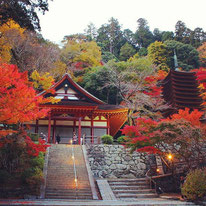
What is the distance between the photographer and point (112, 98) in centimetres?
3666

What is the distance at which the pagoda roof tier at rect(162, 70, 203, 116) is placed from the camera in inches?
1205

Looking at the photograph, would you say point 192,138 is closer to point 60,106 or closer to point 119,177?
point 119,177

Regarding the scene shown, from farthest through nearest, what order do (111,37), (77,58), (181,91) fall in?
(111,37)
(77,58)
(181,91)

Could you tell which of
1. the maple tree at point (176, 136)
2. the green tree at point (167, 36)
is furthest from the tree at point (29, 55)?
the green tree at point (167, 36)

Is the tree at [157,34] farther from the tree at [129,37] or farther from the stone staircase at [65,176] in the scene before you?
the stone staircase at [65,176]

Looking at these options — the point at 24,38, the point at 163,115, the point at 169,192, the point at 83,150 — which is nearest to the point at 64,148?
the point at 83,150

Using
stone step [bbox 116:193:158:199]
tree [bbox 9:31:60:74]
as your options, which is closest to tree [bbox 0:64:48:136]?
stone step [bbox 116:193:158:199]

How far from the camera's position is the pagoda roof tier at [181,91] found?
1205 inches

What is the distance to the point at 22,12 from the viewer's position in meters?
11.8

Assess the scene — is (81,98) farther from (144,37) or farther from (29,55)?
(144,37)

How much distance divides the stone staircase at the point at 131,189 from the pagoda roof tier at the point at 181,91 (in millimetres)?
16379

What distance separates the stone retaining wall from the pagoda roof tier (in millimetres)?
13371

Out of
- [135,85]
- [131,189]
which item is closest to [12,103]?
[131,189]

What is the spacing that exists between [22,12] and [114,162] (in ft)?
42.2
